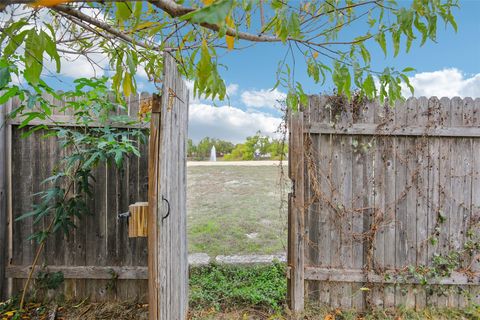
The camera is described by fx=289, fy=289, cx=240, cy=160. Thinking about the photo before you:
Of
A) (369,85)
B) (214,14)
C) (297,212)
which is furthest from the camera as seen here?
(297,212)

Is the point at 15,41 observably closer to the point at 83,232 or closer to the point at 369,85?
the point at 369,85

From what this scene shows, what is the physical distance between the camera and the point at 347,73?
1.34 m

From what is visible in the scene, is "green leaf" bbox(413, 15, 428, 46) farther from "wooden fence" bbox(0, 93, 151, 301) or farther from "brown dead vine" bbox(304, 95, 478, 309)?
"wooden fence" bbox(0, 93, 151, 301)

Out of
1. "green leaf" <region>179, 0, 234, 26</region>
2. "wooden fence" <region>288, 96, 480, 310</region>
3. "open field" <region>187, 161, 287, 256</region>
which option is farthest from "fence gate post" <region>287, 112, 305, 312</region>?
"green leaf" <region>179, 0, 234, 26</region>

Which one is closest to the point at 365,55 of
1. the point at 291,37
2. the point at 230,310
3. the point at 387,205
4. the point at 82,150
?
the point at 291,37

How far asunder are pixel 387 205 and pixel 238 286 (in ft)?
5.19

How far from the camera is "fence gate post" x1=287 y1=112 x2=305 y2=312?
8.18ft

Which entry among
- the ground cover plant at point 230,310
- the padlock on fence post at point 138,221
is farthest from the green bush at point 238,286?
the padlock on fence post at point 138,221

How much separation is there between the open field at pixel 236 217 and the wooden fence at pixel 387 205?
0.41m

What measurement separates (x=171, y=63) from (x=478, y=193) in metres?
2.89

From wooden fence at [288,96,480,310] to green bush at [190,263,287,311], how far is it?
0.22m

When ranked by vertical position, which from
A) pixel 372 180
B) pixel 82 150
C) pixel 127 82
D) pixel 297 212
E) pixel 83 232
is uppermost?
pixel 127 82

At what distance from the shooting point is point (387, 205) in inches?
102

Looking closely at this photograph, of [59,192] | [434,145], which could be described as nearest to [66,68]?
[59,192]
